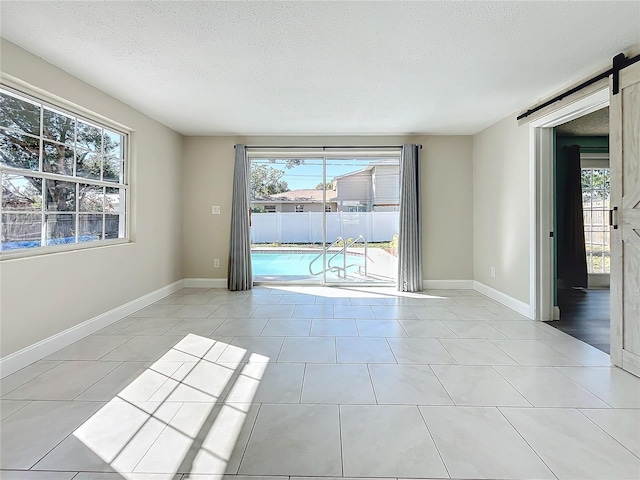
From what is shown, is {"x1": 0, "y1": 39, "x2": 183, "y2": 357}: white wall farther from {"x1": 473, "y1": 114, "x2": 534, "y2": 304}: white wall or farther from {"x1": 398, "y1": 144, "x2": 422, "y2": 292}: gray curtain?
{"x1": 473, "y1": 114, "x2": 534, "y2": 304}: white wall

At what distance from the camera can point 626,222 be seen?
2.46 meters

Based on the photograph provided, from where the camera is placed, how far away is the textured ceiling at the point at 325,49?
6.82 feet

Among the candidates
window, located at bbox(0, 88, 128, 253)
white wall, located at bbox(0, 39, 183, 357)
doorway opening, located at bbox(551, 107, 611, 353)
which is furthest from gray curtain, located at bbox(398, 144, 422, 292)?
window, located at bbox(0, 88, 128, 253)

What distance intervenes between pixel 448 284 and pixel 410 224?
1153mm

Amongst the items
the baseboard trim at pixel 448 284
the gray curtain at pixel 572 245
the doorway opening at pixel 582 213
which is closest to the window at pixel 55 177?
the baseboard trim at pixel 448 284

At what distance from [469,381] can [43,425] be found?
2.51 metres

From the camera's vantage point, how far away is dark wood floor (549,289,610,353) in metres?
3.19

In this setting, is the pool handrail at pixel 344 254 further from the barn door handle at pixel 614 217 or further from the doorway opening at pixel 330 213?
the barn door handle at pixel 614 217

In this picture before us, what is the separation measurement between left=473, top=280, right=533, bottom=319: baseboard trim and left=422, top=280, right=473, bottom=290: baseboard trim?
114 mm

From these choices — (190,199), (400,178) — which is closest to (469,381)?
(400,178)

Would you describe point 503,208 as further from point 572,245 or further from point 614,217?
point 572,245

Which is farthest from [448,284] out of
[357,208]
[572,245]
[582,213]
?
[582,213]

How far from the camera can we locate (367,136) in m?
5.20

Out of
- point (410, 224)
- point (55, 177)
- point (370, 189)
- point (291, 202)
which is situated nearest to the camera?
point (55, 177)
